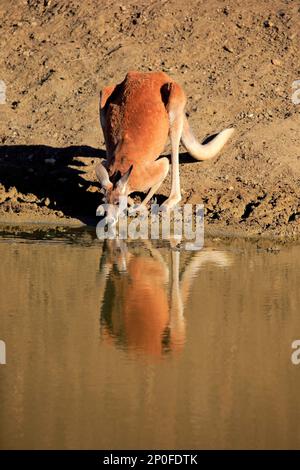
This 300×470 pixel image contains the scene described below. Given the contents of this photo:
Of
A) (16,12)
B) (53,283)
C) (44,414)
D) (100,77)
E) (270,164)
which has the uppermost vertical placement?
(16,12)

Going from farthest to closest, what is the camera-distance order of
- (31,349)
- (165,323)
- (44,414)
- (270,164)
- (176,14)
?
(176,14) < (270,164) < (165,323) < (31,349) < (44,414)

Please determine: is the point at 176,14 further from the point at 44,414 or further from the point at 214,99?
the point at 44,414

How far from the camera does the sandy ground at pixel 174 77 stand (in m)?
11.8

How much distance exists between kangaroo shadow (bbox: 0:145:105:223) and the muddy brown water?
169 cm

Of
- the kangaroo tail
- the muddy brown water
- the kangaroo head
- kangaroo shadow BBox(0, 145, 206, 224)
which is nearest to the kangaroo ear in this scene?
the kangaroo head

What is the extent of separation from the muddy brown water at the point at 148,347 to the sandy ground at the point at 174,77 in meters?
1.61

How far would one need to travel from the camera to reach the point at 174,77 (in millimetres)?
13625

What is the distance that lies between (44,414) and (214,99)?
7734mm

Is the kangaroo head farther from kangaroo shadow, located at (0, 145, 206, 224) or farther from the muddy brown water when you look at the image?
kangaroo shadow, located at (0, 145, 206, 224)

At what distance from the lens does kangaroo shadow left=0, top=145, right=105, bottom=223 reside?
11.9 m

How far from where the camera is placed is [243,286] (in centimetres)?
877

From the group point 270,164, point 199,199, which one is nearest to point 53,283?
point 199,199

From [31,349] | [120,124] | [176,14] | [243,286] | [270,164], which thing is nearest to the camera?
[31,349]

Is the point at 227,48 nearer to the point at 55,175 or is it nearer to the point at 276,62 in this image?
the point at 276,62
